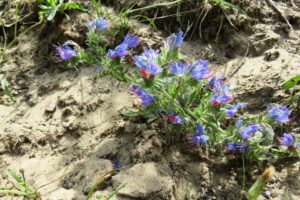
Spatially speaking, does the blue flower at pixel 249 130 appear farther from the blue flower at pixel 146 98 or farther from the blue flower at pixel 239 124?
the blue flower at pixel 146 98

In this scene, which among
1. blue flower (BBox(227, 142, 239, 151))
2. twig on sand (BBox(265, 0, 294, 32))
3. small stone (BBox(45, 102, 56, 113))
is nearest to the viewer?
blue flower (BBox(227, 142, 239, 151))

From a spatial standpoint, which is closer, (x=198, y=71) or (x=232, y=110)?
(x=198, y=71)

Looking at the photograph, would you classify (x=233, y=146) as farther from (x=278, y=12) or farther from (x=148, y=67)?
(x=278, y=12)

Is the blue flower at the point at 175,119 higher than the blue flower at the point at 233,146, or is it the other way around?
the blue flower at the point at 175,119

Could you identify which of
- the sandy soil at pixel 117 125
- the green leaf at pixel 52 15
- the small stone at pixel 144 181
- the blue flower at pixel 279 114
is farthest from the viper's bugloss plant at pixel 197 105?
the green leaf at pixel 52 15

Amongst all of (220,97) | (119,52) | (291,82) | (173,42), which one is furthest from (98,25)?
(291,82)

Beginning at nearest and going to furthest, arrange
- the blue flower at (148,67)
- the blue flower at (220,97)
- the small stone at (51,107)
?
the blue flower at (148,67)
the blue flower at (220,97)
the small stone at (51,107)

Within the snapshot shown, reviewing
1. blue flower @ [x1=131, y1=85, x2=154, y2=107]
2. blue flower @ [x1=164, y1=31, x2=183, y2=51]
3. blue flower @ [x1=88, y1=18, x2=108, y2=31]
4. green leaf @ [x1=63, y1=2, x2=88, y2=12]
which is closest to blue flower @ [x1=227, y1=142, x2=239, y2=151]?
blue flower @ [x1=131, y1=85, x2=154, y2=107]

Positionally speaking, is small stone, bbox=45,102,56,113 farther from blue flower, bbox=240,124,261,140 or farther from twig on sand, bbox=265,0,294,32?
twig on sand, bbox=265,0,294,32
